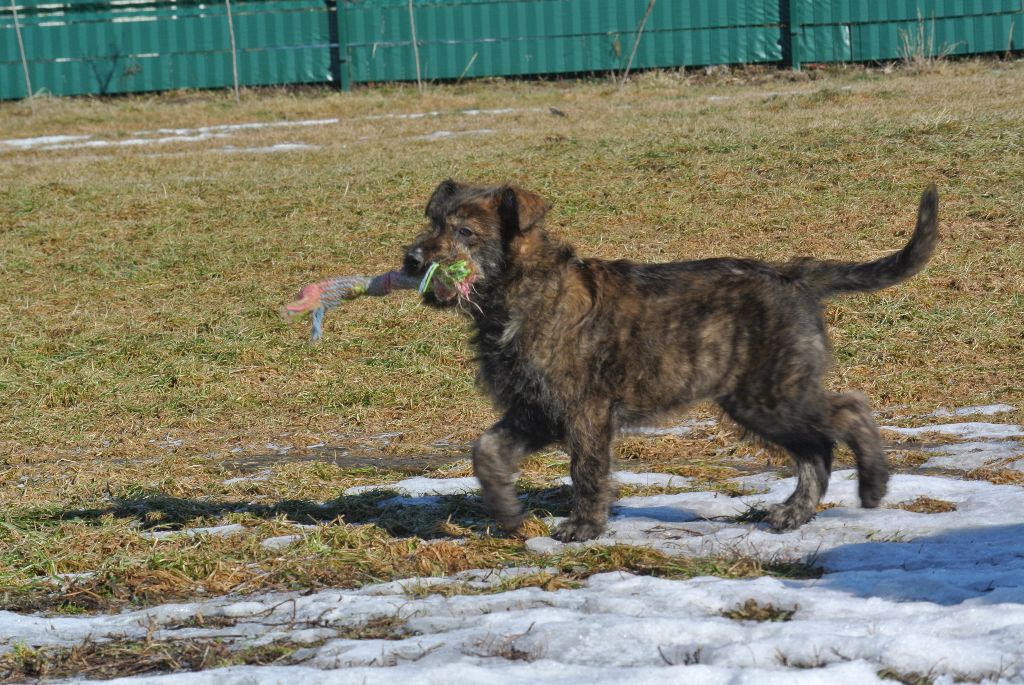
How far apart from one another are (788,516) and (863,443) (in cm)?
54

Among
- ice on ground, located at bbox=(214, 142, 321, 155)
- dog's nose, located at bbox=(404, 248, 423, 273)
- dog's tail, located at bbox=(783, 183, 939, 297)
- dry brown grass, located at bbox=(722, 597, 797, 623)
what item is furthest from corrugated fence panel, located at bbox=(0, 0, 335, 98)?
dry brown grass, located at bbox=(722, 597, 797, 623)

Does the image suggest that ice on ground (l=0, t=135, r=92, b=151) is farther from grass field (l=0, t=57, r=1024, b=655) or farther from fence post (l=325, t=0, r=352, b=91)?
fence post (l=325, t=0, r=352, b=91)

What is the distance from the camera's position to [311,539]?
238 inches

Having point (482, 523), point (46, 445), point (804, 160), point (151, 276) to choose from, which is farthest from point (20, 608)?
point (804, 160)

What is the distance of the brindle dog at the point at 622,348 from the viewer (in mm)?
6191

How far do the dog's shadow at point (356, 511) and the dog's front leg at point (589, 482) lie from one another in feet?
1.57

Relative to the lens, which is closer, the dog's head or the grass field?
the dog's head

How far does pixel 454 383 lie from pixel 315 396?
1083mm

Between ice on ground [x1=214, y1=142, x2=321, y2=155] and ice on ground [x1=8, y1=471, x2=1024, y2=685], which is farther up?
ice on ground [x1=214, y1=142, x2=321, y2=155]

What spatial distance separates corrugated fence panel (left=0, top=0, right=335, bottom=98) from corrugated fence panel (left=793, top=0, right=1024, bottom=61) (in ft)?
33.8

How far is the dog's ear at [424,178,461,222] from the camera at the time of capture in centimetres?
637

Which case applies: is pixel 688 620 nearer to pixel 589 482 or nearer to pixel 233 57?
pixel 589 482

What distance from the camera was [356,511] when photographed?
6.87 m

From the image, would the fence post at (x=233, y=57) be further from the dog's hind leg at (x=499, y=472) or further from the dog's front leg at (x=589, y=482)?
the dog's front leg at (x=589, y=482)
